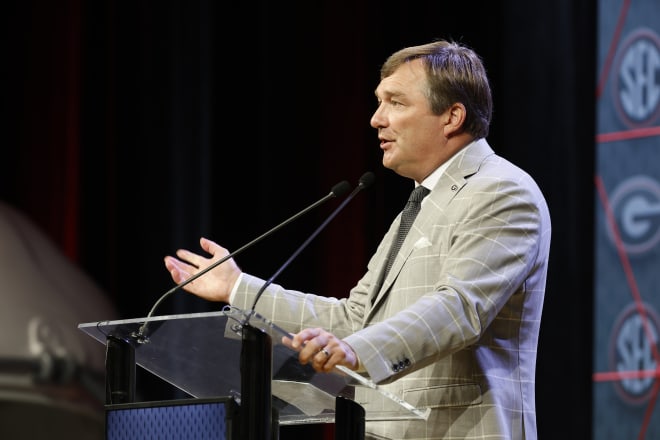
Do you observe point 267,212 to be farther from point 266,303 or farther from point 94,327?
point 94,327

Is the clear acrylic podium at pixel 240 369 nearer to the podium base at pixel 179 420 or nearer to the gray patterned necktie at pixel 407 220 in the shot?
the podium base at pixel 179 420

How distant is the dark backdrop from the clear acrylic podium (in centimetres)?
195

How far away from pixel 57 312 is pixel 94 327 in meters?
0.51

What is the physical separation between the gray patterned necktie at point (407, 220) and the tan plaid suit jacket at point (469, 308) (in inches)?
3.6

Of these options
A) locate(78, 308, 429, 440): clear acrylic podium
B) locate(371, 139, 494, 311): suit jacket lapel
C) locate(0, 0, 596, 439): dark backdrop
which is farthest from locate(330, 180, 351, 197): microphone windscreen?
locate(0, 0, 596, 439): dark backdrop

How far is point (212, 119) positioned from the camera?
13.7 feet

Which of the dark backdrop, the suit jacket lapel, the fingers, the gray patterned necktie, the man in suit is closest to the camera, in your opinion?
the fingers

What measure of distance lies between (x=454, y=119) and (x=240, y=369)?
849 mm

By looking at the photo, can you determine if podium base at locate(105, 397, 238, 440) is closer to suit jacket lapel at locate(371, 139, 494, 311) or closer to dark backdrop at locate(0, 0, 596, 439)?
suit jacket lapel at locate(371, 139, 494, 311)

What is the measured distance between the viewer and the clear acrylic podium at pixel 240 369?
4.95ft

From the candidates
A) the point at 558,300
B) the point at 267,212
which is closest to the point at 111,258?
the point at 267,212

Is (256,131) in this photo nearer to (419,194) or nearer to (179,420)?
(419,194)

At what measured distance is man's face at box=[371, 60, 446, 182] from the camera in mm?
2152

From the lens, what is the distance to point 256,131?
14.0ft
